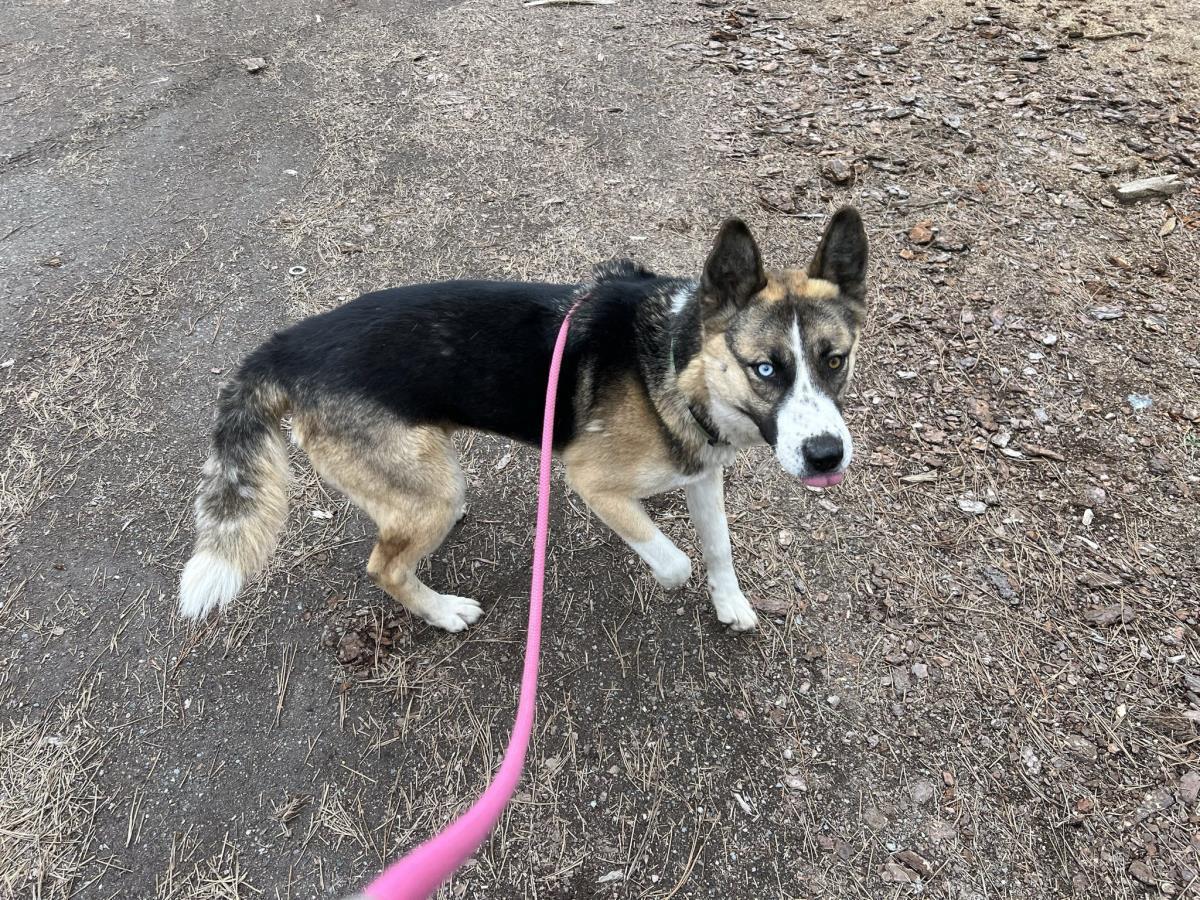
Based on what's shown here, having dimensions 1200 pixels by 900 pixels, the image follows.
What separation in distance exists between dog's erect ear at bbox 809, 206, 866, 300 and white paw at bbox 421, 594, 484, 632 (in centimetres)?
227

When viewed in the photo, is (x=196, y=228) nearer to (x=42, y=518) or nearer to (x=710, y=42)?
(x=42, y=518)

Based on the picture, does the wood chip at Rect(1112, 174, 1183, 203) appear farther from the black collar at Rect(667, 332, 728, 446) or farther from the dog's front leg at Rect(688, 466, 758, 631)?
the black collar at Rect(667, 332, 728, 446)

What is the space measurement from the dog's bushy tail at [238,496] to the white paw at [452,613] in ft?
2.81

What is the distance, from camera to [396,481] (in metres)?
2.85

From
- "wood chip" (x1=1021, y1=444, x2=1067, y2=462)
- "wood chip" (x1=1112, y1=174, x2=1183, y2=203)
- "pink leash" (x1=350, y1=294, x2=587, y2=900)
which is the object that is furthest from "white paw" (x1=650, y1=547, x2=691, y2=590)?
"wood chip" (x1=1112, y1=174, x2=1183, y2=203)

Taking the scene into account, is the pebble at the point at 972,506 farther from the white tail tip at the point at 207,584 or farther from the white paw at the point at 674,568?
the white tail tip at the point at 207,584

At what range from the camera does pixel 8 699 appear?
303 cm

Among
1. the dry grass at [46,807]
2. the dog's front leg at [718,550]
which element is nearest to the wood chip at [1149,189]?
the dog's front leg at [718,550]

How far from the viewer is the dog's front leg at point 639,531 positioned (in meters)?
2.89

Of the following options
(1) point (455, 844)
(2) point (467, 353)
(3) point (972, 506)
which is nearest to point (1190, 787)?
(3) point (972, 506)

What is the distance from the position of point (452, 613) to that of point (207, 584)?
111 centimetres

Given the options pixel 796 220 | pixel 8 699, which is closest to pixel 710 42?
pixel 796 220

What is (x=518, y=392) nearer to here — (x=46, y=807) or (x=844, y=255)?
(x=844, y=255)

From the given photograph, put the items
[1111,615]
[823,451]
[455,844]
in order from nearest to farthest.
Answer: [455,844], [823,451], [1111,615]
